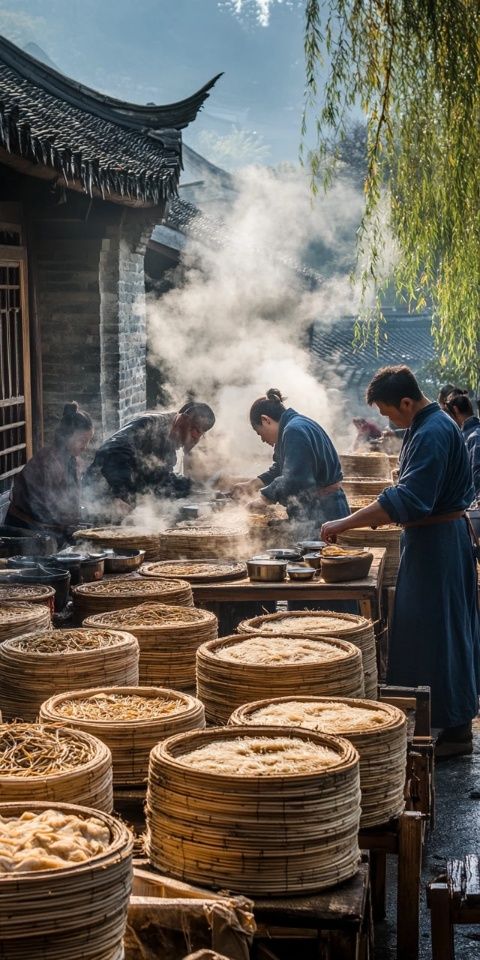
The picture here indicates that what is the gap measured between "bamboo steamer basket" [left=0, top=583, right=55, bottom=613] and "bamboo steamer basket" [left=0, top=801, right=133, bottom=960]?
2.82 m

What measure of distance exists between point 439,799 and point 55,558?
2403 millimetres

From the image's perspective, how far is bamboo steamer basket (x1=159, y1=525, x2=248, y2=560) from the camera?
7.34 meters

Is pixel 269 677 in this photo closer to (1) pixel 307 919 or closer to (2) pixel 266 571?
(1) pixel 307 919

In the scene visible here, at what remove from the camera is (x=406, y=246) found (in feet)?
22.2

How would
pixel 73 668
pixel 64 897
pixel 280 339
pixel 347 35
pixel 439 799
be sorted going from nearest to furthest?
1. pixel 64 897
2. pixel 73 668
3. pixel 347 35
4. pixel 439 799
5. pixel 280 339

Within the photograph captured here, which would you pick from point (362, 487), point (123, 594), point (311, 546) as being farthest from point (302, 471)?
point (123, 594)

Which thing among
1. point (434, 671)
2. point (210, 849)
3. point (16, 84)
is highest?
point (16, 84)

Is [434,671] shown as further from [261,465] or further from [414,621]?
[261,465]

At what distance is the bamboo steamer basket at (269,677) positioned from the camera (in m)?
4.24

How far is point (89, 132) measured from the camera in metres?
11.0

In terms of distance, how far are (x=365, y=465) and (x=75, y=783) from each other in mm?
8508

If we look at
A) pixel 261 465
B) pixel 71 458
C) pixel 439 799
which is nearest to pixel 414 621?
pixel 439 799

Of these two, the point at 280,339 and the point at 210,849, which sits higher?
the point at 280,339

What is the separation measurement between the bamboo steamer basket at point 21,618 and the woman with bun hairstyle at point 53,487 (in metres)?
3.07
